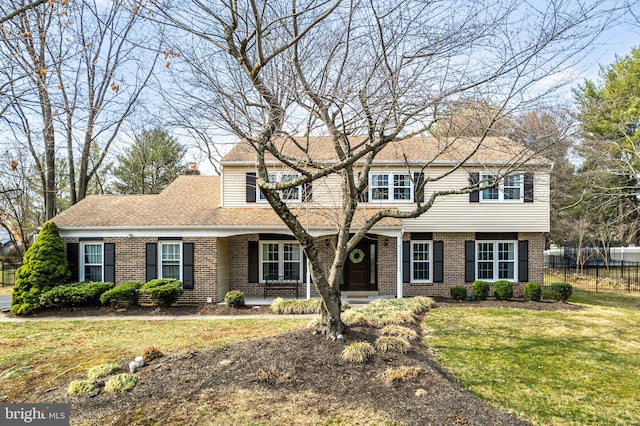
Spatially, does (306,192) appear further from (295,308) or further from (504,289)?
(504,289)

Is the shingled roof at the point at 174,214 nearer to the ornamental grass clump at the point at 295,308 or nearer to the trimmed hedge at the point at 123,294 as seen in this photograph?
the trimmed hedge at the point at 123,294

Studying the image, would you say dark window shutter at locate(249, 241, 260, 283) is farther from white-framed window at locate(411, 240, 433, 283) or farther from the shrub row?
white-framed window at locate(411, 240, 433, 283)

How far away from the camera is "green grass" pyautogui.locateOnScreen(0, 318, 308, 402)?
5965 millimetres

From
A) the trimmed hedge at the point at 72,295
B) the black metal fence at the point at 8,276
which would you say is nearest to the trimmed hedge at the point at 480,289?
the trimmed hedge at the point at 72,295

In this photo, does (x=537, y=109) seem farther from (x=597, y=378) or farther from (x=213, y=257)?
(x=213, y=257)

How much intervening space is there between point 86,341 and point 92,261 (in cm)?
541

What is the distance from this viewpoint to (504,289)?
12930 mm

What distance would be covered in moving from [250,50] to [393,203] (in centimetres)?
886

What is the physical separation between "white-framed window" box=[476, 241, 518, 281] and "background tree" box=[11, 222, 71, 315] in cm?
1409

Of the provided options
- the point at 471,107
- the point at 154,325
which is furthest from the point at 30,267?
the point at 471,107

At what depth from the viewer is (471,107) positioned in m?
5.66

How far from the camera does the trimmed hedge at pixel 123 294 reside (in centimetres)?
1140

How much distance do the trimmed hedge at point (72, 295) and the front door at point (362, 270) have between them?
8248 millimetres

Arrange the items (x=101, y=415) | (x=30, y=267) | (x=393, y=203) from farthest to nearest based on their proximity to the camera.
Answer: (x=393, y=203)
(x=30, y=267)
(x=101, y=415)
